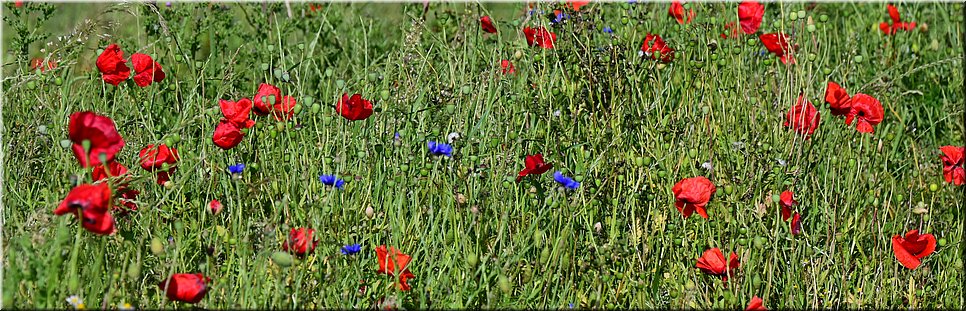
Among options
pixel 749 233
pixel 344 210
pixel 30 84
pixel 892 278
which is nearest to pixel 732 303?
pixel 749 233

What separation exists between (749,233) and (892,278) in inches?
13.5

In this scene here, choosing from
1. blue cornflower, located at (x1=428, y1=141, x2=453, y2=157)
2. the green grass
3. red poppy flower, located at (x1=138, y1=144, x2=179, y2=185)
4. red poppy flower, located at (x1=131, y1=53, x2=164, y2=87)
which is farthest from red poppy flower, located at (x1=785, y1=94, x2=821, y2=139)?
red poppy flower, located at (x1=131, y1=53, x2=164, y2=87)

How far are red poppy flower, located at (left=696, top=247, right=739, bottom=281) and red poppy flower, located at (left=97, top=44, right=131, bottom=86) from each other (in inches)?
51.1

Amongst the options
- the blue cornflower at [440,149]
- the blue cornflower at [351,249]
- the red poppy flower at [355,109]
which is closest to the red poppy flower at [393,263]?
the blue cornflower at [351,249]

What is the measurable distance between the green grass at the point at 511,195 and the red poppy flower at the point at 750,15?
0.07 meters

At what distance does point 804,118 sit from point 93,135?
149 centimetres

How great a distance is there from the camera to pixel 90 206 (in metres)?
1.70

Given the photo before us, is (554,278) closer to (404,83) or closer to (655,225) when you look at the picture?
(655,225)

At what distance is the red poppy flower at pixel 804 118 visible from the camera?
95.6 inches

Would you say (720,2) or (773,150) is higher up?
(720,2)

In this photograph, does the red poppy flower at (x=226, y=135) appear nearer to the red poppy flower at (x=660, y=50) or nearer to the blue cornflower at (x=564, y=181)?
the blue cornflower at (x=564, y=181)

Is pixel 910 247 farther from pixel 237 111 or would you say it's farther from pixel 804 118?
pixel 237 111

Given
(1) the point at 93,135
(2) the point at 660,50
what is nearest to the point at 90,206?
(1) the point at 93,135

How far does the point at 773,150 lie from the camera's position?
2.45m
